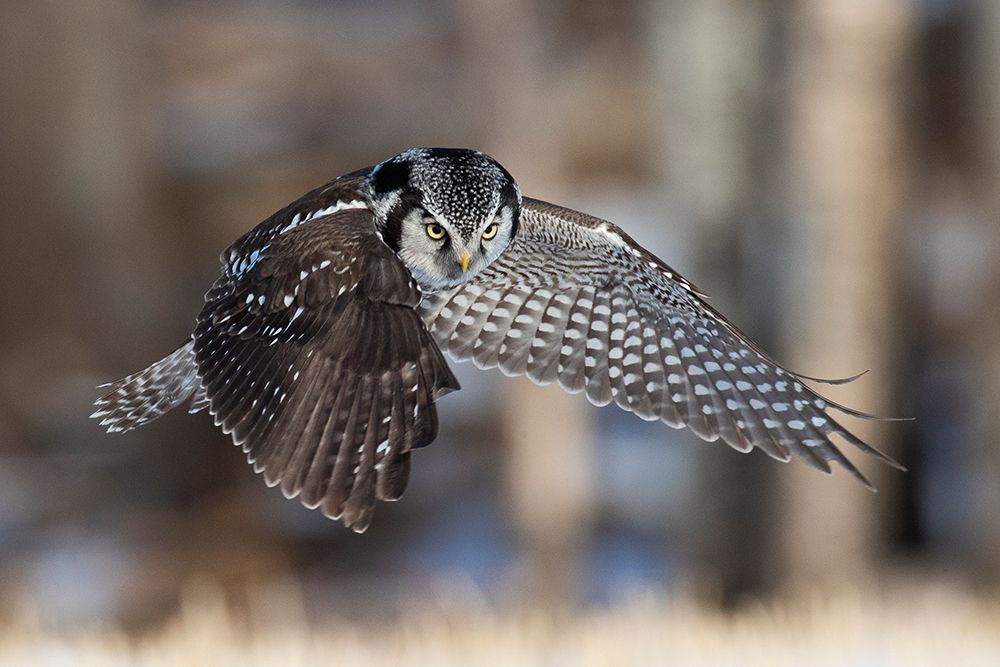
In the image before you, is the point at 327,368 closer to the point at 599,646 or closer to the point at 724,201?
the point at 599,646

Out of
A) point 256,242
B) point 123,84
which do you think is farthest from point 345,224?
point 123,84

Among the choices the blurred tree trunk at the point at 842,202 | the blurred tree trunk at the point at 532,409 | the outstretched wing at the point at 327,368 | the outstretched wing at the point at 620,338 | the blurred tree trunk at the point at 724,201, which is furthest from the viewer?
the blurred tree trunk at the point at 532,409

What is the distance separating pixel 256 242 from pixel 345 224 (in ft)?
1.33

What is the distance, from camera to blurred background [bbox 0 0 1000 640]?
9.17 m

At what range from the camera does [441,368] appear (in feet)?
12.5

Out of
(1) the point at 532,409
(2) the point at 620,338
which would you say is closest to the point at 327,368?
(2) the point at 620,338

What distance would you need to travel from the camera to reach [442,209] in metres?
4.31

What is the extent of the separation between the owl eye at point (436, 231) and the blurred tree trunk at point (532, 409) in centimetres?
526

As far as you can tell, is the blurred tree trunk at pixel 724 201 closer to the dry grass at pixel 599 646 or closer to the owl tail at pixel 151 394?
the dry grass at pixel 599 646

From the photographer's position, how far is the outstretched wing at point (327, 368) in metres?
3.66

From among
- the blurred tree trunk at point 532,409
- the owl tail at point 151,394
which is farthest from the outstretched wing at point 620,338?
the blurred tree trunk at point 532,409

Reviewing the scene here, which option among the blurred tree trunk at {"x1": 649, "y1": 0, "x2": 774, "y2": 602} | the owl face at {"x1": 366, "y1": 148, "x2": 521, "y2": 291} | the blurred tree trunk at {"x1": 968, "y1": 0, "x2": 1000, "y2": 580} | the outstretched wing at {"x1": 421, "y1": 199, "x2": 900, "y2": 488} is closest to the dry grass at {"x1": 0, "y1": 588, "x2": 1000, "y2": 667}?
the outstretched wing at {"x1": 421, "y1": 199, "x2": 900, "y2": 488}

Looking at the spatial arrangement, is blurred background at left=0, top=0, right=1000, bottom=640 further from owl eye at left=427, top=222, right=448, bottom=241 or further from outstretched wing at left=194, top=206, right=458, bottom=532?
outstretched wing at left=194, top=206, right=458, bottom=532

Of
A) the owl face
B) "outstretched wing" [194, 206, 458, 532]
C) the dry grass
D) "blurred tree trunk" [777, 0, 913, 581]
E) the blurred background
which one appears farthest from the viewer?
the blurred background
